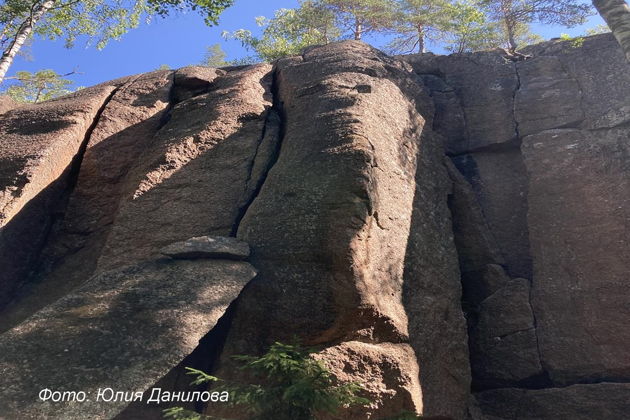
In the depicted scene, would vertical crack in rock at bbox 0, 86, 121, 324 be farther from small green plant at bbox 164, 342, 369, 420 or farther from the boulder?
small green plant at bbox 164, 342, 369, 420

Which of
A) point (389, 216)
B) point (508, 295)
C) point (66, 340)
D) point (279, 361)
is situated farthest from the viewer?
point (508, 295)

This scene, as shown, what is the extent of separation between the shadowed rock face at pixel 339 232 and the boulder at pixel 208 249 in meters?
0.03

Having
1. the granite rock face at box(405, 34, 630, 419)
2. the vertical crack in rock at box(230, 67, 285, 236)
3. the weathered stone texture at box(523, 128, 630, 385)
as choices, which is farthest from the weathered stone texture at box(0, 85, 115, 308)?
the weathered stone texture at box(523, 128, 630, 385)

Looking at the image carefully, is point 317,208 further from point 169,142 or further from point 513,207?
point 513,207

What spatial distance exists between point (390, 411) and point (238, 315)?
2447mm

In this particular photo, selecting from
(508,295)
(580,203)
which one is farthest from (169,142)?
A: (580,203)

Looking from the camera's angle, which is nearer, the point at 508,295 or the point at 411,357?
the point at 411,357

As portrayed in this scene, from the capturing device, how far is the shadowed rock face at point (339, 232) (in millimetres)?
6078

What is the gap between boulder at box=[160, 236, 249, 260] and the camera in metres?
6.97

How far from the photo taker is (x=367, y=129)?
8.50m

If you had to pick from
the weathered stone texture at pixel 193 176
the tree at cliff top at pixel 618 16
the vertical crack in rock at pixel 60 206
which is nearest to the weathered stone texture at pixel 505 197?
the tree at cliff top at pixel 618 16

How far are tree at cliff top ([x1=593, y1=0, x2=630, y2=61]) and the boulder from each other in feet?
26.4

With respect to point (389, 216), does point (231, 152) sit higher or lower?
higher

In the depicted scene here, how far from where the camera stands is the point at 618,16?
29.1ft
